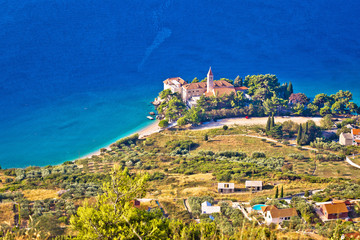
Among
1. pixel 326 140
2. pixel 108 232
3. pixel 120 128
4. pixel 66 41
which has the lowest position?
pixel 108 232

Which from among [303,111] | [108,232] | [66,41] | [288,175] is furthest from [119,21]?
[108,232]

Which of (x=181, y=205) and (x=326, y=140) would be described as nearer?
(x=181, y=205)

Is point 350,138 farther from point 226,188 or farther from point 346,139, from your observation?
point 226,188

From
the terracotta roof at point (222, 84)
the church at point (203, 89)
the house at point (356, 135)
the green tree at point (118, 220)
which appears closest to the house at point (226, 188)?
the green tree at point (118, 220)

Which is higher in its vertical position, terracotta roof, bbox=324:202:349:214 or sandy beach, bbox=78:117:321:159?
sandy beach, bbox=78:117:321:159

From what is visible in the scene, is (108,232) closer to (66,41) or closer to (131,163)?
(131,163)

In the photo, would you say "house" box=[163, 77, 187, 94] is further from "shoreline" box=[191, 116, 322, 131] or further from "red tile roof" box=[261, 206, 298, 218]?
"red tile roof" box=[261, 206, 298, 218]

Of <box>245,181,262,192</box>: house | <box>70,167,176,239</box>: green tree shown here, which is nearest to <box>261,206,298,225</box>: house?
<box>245,181,262,192</box>: house

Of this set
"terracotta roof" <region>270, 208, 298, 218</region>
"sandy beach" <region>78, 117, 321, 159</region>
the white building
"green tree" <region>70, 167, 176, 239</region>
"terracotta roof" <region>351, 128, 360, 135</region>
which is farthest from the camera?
"sandy beach" <region>78, 117, 321, 159</region>

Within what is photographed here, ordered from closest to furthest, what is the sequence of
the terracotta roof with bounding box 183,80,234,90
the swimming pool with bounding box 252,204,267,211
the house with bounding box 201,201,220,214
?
the house with bounding box 201,201,220,214
the swimming pool with bounding box 252,204,267,211
the terracotta roof with bounding box 183,80,234,90
